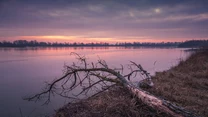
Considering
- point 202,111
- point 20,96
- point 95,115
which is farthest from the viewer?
point 20,96

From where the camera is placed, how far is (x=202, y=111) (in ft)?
15.7

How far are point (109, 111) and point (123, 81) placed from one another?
107 cm

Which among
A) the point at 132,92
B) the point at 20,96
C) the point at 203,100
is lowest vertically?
the point at 20,96

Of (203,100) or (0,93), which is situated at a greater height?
(203,100)

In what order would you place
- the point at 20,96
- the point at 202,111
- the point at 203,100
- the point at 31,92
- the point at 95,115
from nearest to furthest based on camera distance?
the point at 95,115
the point at 202,111
the point at 203,100
the point at 20,96
the point at 31,92

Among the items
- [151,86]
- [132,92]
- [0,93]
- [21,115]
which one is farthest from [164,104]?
[0,93]

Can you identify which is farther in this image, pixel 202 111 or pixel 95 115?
pixel 202 111

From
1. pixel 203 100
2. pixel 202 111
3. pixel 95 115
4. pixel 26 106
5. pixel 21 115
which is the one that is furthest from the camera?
pixel 26 106

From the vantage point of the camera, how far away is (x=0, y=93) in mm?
8891

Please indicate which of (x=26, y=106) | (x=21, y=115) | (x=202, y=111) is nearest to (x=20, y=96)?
(x=26, y=106)

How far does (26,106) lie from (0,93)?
2529 millimetres

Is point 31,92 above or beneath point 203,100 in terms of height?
beneath

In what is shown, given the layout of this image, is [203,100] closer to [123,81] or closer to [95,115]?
[123,81]

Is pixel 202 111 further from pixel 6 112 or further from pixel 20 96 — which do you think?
pixel 20 96
